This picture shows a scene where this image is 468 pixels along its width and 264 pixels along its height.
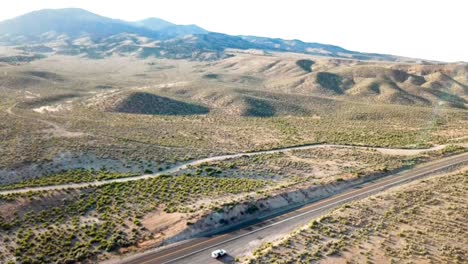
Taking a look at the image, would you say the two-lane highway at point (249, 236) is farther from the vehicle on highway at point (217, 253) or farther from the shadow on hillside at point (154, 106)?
the shadow on hillside at point (154, 106)

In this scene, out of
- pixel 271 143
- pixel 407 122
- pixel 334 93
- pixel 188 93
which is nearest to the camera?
pixel 271 143

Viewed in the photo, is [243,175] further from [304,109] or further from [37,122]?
[304,109]

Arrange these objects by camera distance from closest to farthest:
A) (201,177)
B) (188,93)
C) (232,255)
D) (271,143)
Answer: (232,255) < (201,177) < (271,143) < (188,93)

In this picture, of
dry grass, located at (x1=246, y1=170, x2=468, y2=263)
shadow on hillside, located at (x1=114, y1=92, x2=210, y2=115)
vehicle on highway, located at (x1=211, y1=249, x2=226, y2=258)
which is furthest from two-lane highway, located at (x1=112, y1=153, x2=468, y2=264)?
shadow on hillside, located at (x1=114, y1=92, x2=210, y2=115)

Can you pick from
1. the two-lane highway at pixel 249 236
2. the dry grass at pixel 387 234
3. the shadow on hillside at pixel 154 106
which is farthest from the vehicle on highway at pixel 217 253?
the shadow on hillside at pixel 154 106

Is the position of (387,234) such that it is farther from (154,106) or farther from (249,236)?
(154,106)

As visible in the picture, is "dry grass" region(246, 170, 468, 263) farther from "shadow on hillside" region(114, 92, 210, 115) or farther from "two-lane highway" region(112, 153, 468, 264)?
"shadow on hillside" region(114, 92, 210, 115)

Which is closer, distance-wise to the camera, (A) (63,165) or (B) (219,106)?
(A) (63,165)

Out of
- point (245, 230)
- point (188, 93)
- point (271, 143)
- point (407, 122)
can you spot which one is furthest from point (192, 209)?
point (188, 93)
